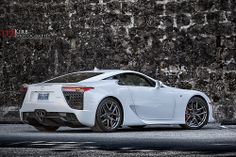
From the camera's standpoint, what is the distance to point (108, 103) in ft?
39.5

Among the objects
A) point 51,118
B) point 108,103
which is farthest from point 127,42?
point 51,118

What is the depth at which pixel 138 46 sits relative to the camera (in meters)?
18.5

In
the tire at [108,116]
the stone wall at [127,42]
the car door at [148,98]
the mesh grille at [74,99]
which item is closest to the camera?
the mesh grille at [74,99]

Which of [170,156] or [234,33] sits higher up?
[234,33]

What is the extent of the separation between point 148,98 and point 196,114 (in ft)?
4.02

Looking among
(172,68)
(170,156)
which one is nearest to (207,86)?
(172,68)

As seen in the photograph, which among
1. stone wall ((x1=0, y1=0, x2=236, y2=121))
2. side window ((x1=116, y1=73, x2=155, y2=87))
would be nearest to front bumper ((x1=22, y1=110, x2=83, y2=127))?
side window ((x1=116, y1=73, x2=155, y2=87))

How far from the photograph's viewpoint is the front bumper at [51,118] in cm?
1177

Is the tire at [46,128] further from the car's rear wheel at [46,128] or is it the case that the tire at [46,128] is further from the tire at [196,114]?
the tire at [196,114]

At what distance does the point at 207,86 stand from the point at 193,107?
4.26m

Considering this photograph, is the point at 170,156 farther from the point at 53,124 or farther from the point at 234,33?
the point at 234,33

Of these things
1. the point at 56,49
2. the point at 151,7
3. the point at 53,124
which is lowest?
the point at 53,124

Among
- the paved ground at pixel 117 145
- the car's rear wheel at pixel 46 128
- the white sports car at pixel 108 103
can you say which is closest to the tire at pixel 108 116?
the white sports car at pixel 108 103

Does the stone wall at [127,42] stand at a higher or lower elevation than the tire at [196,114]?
higher
